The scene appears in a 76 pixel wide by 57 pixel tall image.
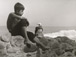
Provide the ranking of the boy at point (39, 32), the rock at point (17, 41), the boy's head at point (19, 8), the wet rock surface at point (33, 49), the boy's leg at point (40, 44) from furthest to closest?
the boy at point (39, 32)
the boy's head at point (19, 8)
the boy's leg at point (40, 44)
the rock at point (17, 41)
the wet rock surface at point (33, 49)

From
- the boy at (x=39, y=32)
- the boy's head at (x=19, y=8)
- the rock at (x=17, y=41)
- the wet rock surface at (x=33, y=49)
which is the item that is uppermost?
the boy's head at (x=19, y=8)

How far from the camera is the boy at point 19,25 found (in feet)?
38.8

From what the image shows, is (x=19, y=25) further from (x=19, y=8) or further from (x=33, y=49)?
(x=33, y=49)

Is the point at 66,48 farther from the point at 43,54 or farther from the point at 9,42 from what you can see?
the point at 9,42

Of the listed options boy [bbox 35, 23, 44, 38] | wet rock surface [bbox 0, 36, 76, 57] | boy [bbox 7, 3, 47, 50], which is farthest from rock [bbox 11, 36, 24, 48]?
boy [bbox 35, 23, 44, 38]

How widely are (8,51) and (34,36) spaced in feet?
4.66

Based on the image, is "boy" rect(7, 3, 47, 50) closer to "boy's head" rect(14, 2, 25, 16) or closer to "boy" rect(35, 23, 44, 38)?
"boy's head" rect(14, 2, 25, 16)

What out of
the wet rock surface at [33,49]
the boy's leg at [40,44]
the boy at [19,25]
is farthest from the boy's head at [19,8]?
the boy's leg at [40,44]

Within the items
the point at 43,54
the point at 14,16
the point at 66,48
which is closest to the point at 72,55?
the point at 66,48

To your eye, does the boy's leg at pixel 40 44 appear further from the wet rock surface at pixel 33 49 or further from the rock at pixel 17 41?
the rock at pixel 17 41

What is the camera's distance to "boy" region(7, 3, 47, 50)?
38.8 feet

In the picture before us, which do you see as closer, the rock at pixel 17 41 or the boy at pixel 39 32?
the rock at pixel 17 41

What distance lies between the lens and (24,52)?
11.5m

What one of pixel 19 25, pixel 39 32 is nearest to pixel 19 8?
pixel 19 25
